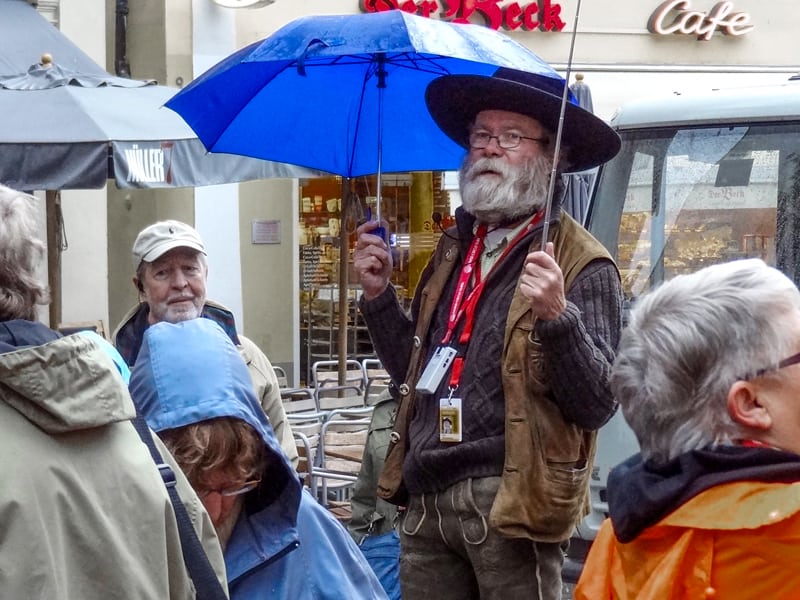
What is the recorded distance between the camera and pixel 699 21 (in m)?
14.8

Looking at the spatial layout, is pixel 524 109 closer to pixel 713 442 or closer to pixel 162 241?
pixel 162 241

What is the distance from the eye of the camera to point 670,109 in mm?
6176

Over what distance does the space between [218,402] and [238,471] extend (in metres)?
0.16

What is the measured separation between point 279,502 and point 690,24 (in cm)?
1299

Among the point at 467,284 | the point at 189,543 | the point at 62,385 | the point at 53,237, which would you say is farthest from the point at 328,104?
the point at 53,237

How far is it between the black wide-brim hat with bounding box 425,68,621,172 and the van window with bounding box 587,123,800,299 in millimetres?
2068

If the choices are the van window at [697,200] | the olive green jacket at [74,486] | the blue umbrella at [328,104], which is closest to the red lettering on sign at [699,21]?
the van window at [697,200]

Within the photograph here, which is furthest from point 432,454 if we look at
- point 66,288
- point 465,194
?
point 66,288

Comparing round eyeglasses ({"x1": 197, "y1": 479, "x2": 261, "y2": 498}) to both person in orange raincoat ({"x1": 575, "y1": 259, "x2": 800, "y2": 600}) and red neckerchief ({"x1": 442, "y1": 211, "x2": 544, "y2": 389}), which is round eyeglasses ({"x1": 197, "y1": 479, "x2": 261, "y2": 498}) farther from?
red neckerchief ({"x1": 442, "y1": 211, "x2": 544, "y2": 389})

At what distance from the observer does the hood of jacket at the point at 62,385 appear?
2.05 metres

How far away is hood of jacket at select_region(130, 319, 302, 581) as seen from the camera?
8.71 ft

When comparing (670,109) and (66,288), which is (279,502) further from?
(66,288)

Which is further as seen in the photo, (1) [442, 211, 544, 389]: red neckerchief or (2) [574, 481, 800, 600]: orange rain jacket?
(1) [442, 211, 544, 389]: red neckerchief

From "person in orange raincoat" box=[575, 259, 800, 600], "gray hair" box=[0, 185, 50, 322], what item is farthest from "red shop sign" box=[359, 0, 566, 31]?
"person in orange raincoat" box=[575, 259, 800, 600]
